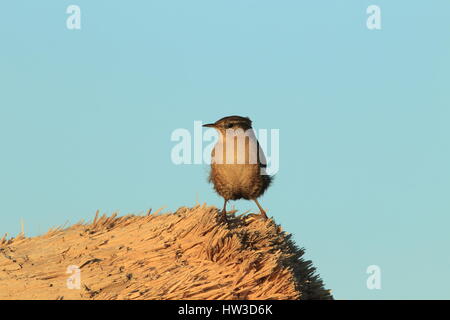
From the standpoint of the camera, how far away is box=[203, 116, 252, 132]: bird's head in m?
8.80

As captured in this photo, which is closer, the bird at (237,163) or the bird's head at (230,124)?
the bird at (237,163)

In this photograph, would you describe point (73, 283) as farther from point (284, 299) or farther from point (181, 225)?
point (284, 299)

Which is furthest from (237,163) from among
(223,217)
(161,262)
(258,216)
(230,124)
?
(161,262)

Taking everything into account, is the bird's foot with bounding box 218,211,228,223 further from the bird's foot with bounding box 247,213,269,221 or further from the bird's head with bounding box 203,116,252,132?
the bird's head with bounding box 203,116,252,132

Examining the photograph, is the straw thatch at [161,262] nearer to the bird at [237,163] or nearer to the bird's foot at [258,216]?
the bird's foot at [258,216]

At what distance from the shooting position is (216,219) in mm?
6750

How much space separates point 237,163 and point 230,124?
0.61 m

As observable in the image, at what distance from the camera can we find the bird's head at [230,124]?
8.80 m

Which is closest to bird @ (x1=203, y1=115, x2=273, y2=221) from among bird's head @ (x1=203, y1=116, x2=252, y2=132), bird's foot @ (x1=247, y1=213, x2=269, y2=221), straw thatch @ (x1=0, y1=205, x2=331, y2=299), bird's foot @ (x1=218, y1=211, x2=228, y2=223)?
bird's head @ (x1=203, y1=116, x2=252, y2=132)

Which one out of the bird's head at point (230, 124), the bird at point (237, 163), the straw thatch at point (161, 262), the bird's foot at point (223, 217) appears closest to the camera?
the straw thatch at point (161, 262)

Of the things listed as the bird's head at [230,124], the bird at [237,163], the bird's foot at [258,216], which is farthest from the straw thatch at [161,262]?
the bird's head at [230,124]

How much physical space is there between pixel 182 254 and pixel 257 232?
3.54ft

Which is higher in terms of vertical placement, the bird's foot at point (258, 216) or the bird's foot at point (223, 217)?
the bird's foot at point (223, 217)

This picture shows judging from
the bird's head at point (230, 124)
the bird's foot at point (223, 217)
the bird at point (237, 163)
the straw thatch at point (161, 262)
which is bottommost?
the straw thatch at point (161, 262)
